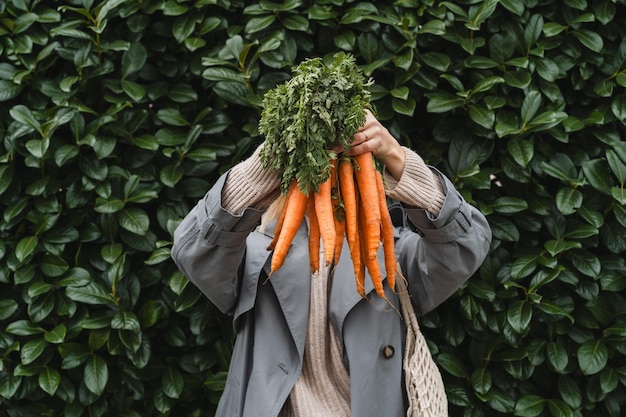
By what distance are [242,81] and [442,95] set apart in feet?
2.28

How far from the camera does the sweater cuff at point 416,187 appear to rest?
1805 millimetres

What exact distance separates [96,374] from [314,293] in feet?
3.24

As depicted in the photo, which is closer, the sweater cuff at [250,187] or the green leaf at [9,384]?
the sweater cuff at [250,187]

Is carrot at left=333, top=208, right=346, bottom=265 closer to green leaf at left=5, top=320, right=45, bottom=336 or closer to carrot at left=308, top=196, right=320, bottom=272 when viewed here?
carrot at left=308, top=196, right=320, bottom=272

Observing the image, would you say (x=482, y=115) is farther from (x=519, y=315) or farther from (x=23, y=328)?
(x=23, y=328)

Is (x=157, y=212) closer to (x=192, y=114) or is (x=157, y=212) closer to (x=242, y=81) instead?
(x=192, y=114)

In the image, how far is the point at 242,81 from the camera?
2605 millimetres

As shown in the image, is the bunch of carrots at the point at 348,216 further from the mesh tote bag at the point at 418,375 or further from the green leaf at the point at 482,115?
the green leaf at the point at 482,115

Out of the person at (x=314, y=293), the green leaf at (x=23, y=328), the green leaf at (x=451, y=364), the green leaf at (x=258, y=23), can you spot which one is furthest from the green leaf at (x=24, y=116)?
the green leaf at (x=451, y=364)

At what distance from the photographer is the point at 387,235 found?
1848mm

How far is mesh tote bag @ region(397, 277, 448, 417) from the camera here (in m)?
1.93

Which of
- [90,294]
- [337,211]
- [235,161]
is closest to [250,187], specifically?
[337,211]

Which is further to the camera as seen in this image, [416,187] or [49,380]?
[49,380]

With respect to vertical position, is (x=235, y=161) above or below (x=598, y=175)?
above
